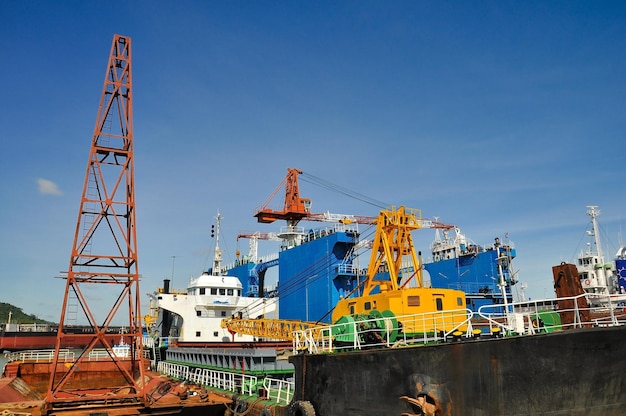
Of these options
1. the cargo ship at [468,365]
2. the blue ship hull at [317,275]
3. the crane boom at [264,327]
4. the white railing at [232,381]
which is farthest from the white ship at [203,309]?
the cargo ship at [468,365]

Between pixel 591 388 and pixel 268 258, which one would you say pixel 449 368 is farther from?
pixel 268 258

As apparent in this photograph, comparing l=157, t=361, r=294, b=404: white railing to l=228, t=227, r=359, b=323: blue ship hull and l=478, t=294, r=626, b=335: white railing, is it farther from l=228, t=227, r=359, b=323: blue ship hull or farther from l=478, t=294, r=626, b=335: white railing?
l=228, t=227, r=359, b=323: blue ship hull

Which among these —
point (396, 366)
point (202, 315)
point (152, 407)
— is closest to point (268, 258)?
point (202, 315)

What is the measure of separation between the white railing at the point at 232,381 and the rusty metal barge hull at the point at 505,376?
866 cm

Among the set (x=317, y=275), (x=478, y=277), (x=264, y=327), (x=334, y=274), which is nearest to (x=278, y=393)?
(x=264, y=327)

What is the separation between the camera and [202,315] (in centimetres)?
4128

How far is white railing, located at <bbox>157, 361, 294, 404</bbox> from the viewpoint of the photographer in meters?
22.6

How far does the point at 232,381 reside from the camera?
26.1 m

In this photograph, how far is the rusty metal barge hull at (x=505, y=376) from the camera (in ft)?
31.6

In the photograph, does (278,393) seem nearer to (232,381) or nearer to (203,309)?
(232,381)

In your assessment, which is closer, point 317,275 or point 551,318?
point 551,318

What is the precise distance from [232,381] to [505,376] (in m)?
19.0

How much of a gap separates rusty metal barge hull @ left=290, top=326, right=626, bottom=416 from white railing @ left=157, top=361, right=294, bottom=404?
8662 mm

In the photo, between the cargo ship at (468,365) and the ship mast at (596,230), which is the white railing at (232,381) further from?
the ship mast at (596,230)
